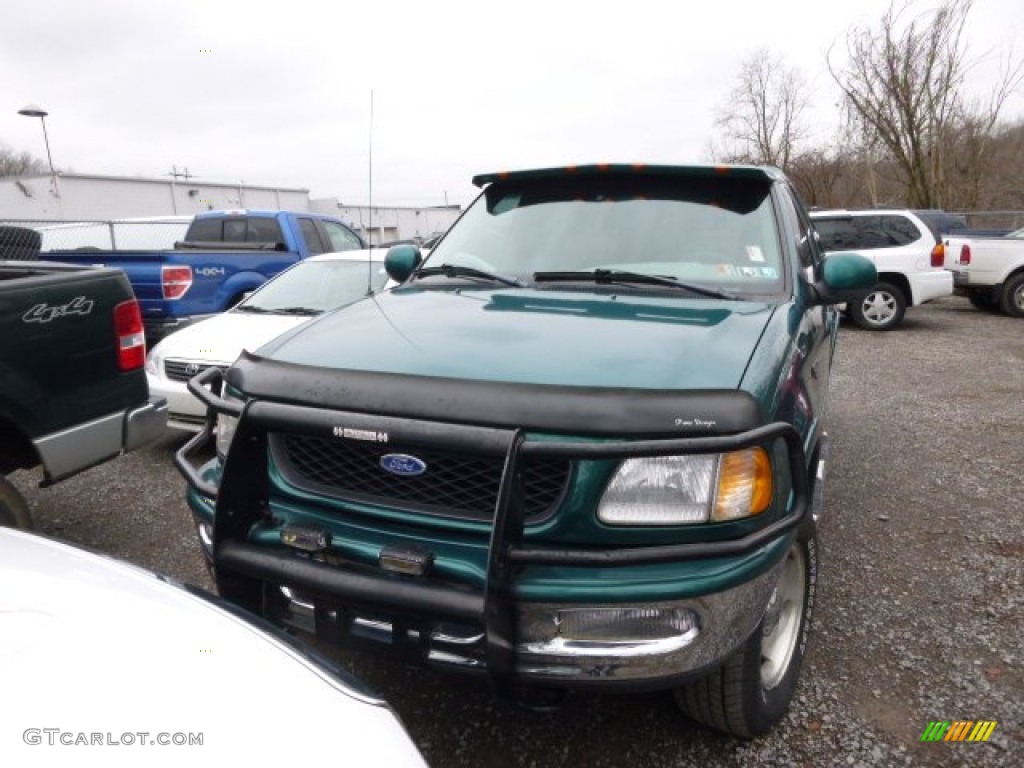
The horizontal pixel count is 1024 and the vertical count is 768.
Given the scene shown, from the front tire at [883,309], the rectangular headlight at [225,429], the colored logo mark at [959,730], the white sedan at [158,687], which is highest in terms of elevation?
the rectangular headlight at [225,429]

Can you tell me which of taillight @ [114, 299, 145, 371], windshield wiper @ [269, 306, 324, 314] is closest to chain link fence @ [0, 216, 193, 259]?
windshield wiper @ [269, 306, 324, 314]

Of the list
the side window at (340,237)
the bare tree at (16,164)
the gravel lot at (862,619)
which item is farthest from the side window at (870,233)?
the bare tree at (16,164)

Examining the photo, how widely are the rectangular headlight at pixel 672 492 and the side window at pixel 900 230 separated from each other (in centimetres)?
1033

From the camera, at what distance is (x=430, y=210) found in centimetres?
3166

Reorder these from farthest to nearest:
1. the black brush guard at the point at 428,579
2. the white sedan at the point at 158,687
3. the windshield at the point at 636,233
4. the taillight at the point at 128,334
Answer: the taillight at the point at 128,334, the windshield at the point at 636,233, the black brush guard at the point at 428,579, the white sedan at the point at 158,687

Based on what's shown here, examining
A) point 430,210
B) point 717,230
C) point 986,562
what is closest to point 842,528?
point 986,562

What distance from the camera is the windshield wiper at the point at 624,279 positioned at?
254 centimetres

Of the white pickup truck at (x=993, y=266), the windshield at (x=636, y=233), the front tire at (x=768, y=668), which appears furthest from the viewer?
the white pickup truck at (x=993, y=266)

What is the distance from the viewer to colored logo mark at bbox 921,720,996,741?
224 cm

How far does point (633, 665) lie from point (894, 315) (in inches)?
418

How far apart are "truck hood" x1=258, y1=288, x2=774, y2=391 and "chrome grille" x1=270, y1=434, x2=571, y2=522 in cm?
22

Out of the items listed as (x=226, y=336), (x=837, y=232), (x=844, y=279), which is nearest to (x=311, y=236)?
(x=226, y=336)

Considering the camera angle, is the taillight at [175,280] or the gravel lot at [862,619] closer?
the gravel lot at [862,619]

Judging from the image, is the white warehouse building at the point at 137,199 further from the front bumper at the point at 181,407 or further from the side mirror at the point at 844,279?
the side mirror at the point at 844,279
